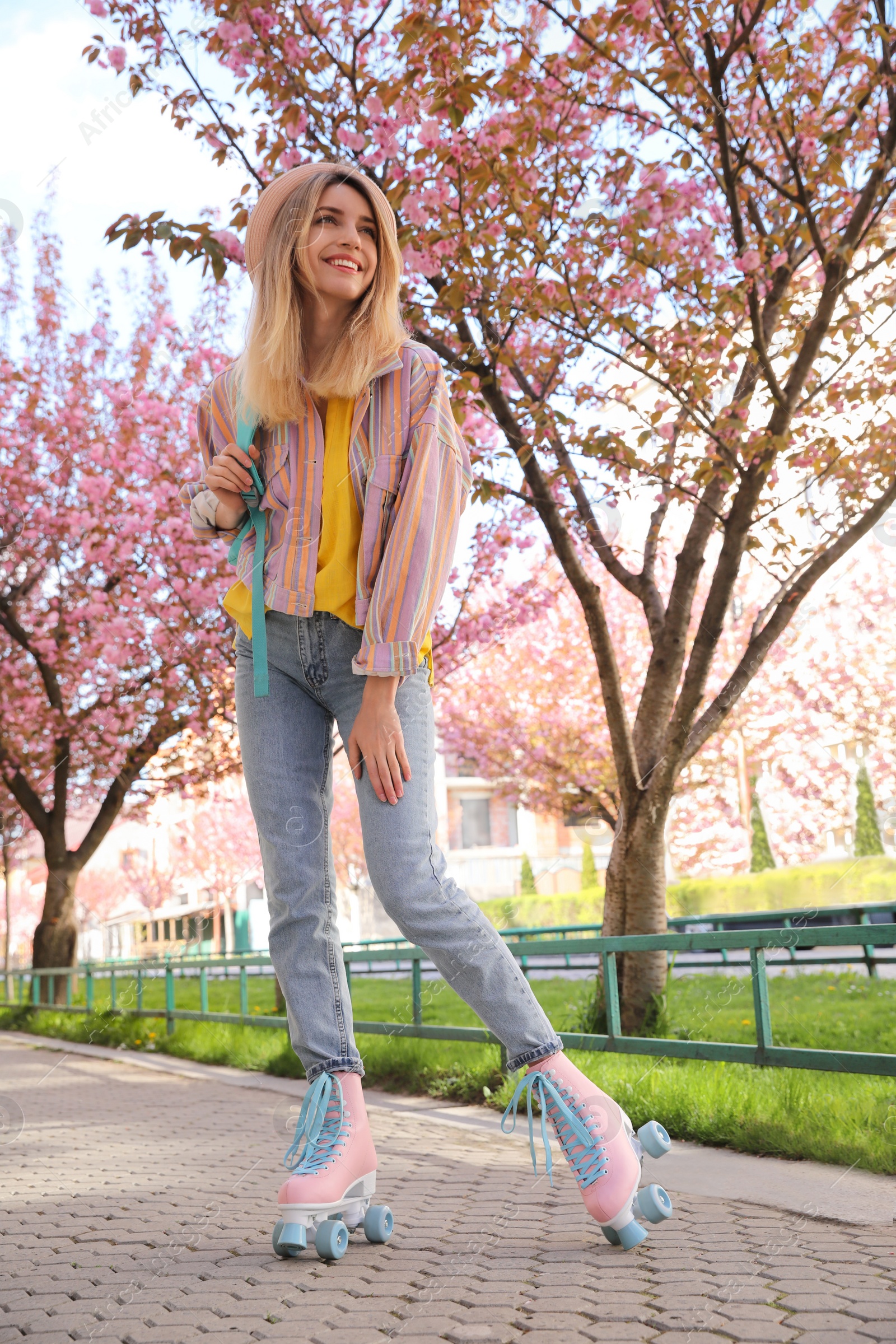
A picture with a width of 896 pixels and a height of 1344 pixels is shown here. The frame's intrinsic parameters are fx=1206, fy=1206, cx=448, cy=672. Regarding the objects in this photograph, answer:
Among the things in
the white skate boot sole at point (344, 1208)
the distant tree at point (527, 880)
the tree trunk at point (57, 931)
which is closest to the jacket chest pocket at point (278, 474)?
the white skate boot sole at point (344, 1208)

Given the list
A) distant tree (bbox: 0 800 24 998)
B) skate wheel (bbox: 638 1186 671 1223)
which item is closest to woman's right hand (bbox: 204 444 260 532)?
skate wheel (bbox: 638 1186 671 1223)

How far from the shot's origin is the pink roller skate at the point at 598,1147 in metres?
2.17

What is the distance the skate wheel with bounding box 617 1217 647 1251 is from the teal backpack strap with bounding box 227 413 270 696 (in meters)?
1.21

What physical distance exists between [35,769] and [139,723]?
2351 mm

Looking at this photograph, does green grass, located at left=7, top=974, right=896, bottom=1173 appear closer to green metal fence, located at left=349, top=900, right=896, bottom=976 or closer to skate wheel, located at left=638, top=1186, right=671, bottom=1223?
green metal fence, located at left=349, top=900, right=896, bottom=976

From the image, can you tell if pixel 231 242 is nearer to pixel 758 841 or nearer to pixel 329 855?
pixel 329 855

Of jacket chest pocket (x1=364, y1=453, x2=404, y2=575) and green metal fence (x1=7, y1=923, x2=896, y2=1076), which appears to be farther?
green metal fence (x1=7, y1=923, x2=896, y2=1076)

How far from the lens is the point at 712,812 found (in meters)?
25.2

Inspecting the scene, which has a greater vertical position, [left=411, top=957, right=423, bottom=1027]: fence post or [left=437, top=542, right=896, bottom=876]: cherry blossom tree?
[left=437, top=542, right=896, bottom=876]: cherry blossom tree

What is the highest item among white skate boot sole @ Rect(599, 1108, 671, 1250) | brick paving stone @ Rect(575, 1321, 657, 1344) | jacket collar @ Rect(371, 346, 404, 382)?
jacket collar @ Rect(371, 346, 404, 382)

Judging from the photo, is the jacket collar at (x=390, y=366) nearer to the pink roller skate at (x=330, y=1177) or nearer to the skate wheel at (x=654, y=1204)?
the pink roller skate at (x=330, y=1177)

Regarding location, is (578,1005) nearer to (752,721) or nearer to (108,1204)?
(108,1204)

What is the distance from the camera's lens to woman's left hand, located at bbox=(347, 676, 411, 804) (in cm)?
225

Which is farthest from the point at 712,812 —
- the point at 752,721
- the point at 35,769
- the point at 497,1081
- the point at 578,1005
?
the point at 497,1081
